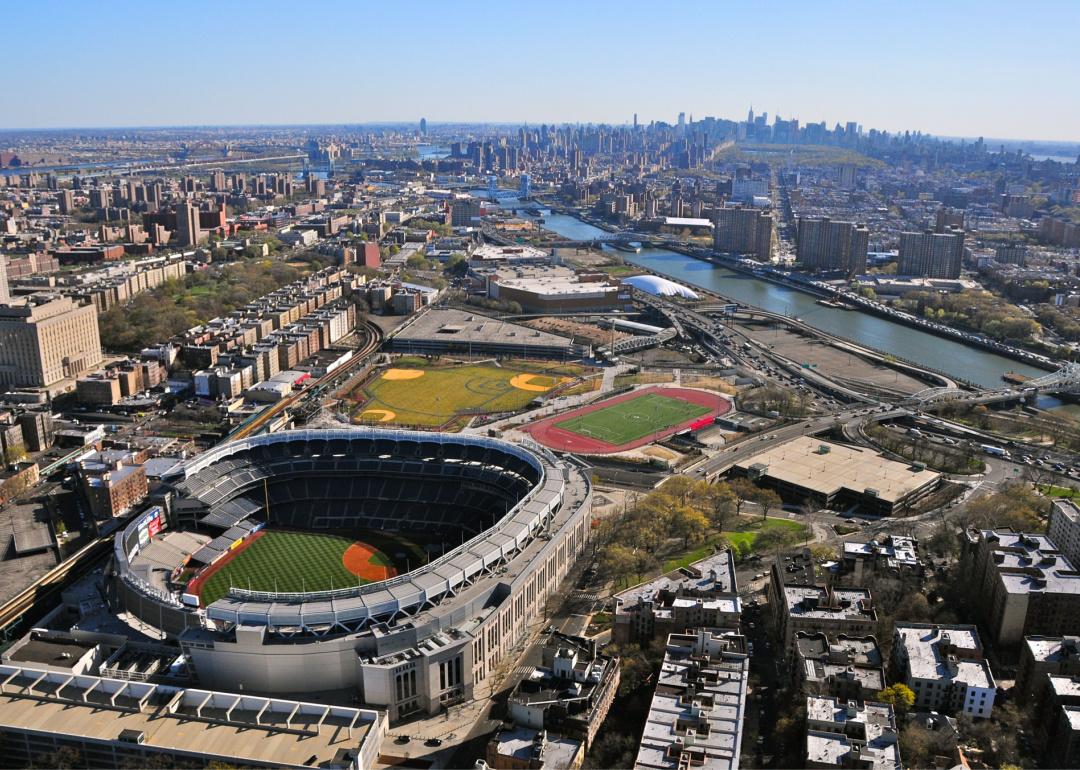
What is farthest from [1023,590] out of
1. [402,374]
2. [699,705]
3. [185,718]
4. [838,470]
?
[402,374]

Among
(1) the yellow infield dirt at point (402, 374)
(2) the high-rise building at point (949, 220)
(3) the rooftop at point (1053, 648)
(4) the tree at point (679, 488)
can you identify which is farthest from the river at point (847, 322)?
(3) the rooftop at point (1053, 648)

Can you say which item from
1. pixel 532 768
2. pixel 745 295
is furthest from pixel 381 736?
pixel 745 295

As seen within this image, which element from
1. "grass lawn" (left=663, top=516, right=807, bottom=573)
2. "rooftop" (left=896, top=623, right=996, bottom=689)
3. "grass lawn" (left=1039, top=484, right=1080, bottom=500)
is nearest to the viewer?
"rooftop" (left=896, top=623, right=996, bottom=689)

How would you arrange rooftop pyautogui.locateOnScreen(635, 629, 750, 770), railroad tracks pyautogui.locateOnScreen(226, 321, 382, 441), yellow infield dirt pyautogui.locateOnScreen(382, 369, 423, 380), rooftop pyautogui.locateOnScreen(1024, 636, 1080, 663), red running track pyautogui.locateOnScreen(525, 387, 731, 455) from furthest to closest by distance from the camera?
yellow infield dirt pyautogui.locateOnScreen(382, 369, 423, 380) → red running track pyautogui.locateOnScreen(525, 387, 731, 455) → railroad tracks pyautogui.locateOnScreen(226, 321, 382, 441) → rooftop pyautogui.locateOnScreen(1024, 636, 1080, 663) → rooftop pyautogui.locateOnScreen(635, 629, 750, 770)

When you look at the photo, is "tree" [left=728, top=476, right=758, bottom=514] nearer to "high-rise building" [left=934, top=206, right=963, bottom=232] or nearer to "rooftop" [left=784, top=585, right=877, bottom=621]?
"rooftop" [left=784, top=585, right=877, bottom=621]

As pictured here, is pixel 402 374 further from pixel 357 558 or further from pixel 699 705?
pixel 699 705

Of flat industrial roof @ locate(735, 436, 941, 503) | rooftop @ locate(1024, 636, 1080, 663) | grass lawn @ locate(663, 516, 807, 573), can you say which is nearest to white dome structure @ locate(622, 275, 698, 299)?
flat industrial roof @ locate(735, 436, 941, 503)
